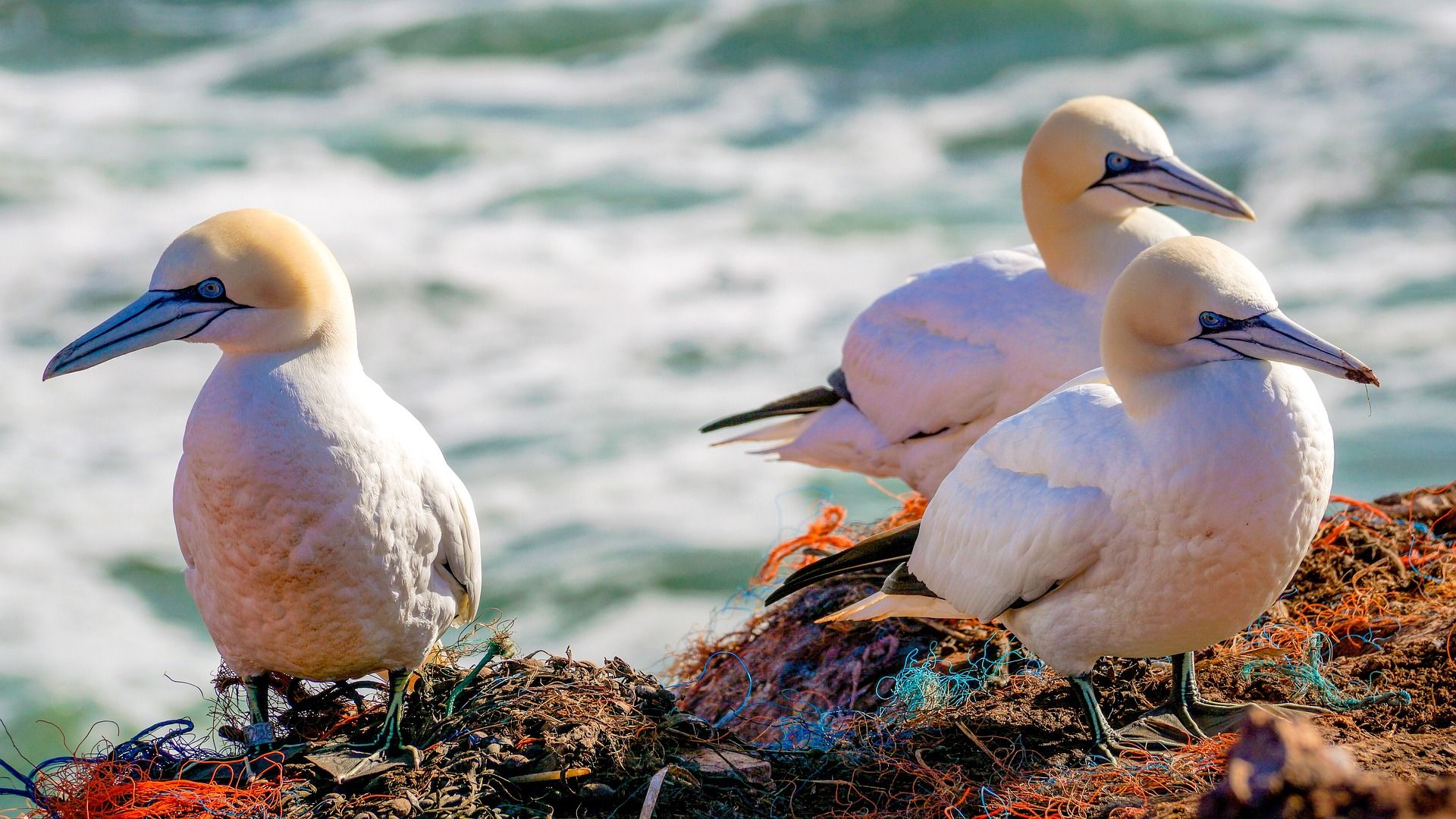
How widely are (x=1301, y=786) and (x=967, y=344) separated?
3.39m

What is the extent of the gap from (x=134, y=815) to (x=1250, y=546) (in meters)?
2.95

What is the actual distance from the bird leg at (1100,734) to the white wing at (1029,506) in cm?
31

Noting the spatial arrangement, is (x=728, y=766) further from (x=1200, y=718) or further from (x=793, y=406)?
(x=793, y=406)

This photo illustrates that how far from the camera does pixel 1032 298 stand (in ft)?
19.1

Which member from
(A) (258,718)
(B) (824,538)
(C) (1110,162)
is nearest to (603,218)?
(B) (824,538)

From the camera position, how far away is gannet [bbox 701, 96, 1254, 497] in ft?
18.5

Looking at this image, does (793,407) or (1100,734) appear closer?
(1100,734)

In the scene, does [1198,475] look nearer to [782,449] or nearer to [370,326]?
[782,449]

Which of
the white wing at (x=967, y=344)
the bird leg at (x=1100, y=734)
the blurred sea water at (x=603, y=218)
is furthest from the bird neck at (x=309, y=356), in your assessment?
the blurred sea water at (x=603, y=218)

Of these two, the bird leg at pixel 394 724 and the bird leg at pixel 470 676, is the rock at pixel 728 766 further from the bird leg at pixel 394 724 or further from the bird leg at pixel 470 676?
the bird leg at pixel 394 724

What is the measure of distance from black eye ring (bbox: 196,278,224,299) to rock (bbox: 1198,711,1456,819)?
270cm

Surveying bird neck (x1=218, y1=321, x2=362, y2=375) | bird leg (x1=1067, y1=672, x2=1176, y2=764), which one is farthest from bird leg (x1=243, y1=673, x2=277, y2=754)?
bird leg (x1=1067, y1=672, x2=1176, y2=764)

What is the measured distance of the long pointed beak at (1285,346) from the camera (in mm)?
3693

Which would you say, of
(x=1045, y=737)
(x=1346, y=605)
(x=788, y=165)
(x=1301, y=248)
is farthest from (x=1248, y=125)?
(x=1045, y=737)
